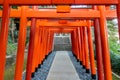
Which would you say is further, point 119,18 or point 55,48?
point 55,48

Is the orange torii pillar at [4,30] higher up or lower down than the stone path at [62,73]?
higher up

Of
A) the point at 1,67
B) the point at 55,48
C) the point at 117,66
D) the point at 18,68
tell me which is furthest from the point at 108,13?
the point at 55,48

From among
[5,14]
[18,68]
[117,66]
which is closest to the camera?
[5,14]

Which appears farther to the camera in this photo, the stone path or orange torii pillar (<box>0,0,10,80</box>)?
the stone path

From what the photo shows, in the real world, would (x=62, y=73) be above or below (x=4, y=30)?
below

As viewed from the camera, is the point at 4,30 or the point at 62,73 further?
the point at 62,73

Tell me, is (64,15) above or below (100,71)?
above

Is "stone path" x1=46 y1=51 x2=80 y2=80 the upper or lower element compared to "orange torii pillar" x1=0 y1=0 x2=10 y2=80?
lower

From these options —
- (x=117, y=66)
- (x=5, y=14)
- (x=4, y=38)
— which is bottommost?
(x=117, y=66)

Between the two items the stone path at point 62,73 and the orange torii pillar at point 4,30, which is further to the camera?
the stone path at point 62,73

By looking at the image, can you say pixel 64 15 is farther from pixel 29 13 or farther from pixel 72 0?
pixel 72 0

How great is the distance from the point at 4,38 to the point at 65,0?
4.54 feet

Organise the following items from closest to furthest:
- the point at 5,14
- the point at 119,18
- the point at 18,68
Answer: the point at 119,18, the point at 5,14, the point at 18,68

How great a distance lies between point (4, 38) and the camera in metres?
5.72
